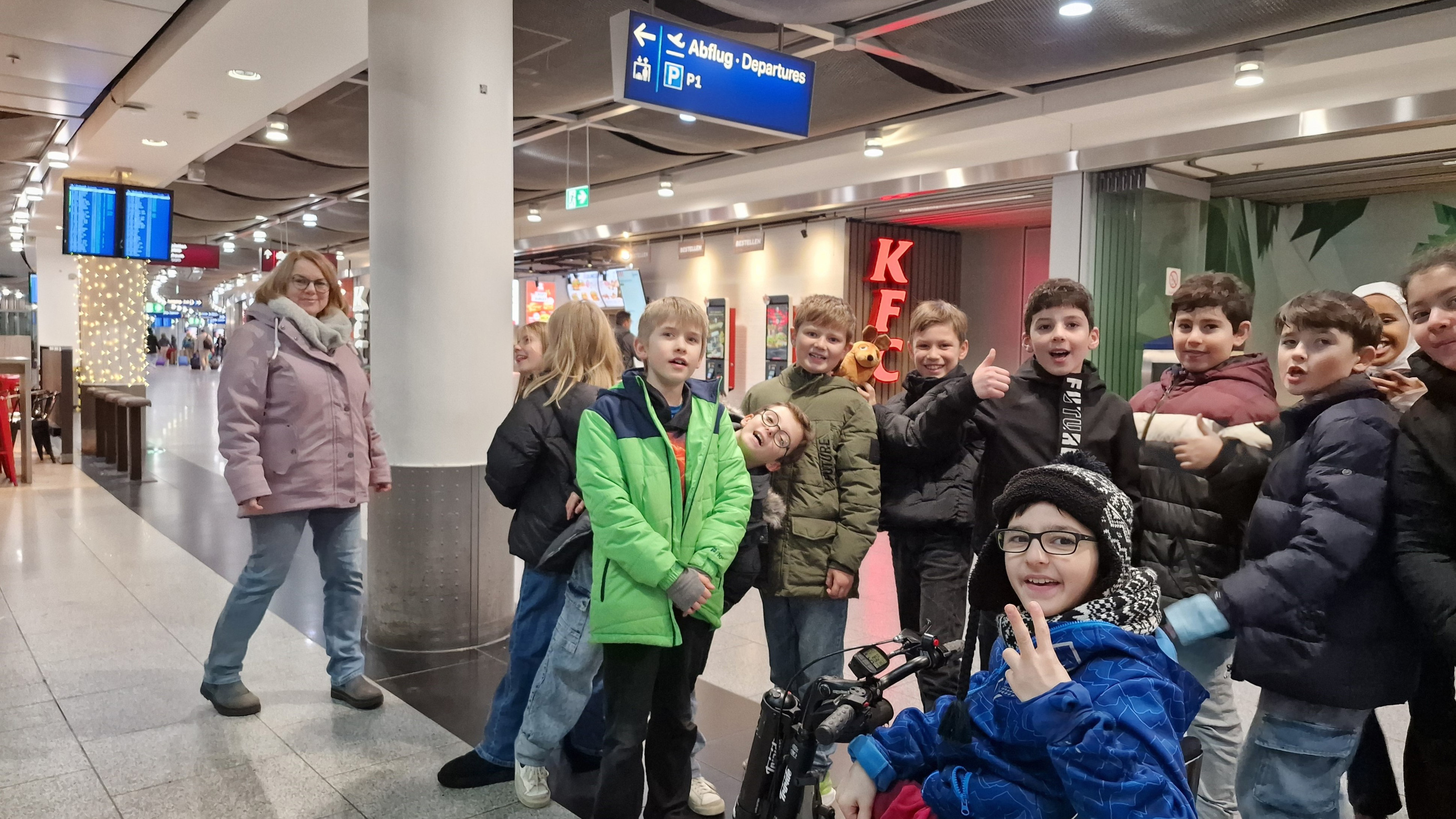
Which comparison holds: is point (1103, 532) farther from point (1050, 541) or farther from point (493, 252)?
point (493, 252)

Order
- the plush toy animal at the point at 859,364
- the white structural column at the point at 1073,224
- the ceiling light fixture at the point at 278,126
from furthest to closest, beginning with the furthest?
the ceiling light fixture at the point at 278,126
the white structural column at the point at 1073,224
the plush toy animal at the point at 859,364

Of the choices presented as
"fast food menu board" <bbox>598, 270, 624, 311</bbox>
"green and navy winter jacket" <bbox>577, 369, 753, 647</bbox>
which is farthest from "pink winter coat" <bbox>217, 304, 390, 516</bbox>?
"fast food menu board" <bbox>598, 270, 624, 311</bbox>

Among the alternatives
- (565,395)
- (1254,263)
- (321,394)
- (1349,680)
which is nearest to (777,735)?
(1349,680)

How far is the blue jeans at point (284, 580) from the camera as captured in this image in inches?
135

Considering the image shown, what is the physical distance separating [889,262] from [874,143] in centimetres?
215

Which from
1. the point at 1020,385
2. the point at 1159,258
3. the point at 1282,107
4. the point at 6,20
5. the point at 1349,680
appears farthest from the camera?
the point at 1159,258

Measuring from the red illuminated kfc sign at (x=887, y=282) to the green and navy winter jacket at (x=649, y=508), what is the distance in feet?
27.0

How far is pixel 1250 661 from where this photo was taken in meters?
1.94

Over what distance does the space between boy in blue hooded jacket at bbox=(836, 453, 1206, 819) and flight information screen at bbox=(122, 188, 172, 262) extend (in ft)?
37.4

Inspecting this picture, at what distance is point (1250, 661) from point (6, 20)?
7.71 meters

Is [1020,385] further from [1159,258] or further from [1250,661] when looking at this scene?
[1159,258]

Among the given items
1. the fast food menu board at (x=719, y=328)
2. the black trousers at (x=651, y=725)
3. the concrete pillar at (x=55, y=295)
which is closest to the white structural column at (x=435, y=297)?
the black trousers at (x=651, y=725)

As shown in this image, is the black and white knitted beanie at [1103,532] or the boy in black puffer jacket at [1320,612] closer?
the black and white knitted beanie at [1103,532]

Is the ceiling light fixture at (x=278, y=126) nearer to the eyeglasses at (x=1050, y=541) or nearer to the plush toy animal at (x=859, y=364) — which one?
the plush toy animal at (x=859, y=364)
